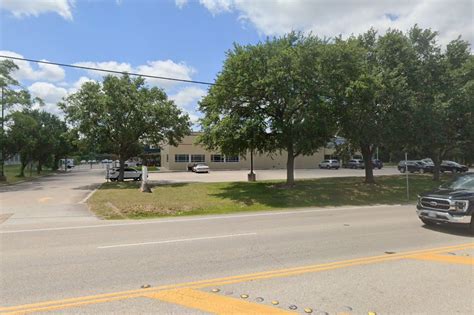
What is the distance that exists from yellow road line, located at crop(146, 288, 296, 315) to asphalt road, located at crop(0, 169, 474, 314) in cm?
1

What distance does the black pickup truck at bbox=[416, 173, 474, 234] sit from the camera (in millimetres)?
9859

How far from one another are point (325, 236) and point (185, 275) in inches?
179

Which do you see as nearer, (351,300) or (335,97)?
A: (351,300)

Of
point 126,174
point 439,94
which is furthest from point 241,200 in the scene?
point 126,174

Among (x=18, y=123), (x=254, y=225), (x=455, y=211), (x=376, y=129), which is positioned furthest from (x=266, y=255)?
(x=18, y=123)

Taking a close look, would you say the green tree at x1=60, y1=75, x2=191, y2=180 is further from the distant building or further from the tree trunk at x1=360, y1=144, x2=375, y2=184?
the distant building

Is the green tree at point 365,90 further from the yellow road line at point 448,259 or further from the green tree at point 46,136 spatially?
the green tree at point 46,136

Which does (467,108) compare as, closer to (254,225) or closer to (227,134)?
(227,134)

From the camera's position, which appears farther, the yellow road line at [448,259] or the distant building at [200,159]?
the distant building at [200,159]

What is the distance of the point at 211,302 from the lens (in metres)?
5.00

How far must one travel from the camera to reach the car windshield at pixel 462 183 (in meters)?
10.9

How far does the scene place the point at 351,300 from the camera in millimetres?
5094

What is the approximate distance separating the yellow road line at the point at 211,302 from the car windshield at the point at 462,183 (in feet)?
27.7

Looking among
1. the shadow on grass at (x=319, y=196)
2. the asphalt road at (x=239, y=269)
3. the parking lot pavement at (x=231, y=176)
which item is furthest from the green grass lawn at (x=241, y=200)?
the parking lot pavement at (x=231, y=176)
